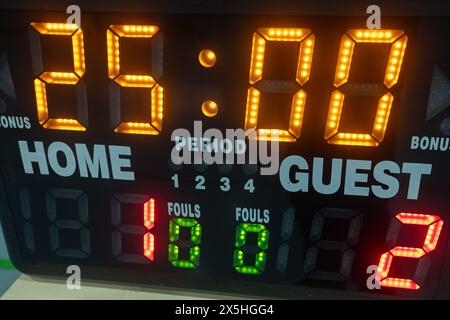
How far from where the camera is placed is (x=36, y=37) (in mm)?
901

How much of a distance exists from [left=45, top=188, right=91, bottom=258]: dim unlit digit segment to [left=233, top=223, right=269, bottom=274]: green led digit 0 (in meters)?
0.40

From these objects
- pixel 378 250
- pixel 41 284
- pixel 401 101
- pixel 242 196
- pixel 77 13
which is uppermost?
pixel 77 13

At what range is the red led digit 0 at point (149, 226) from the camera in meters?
1.04

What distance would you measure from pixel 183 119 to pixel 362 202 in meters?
0.46

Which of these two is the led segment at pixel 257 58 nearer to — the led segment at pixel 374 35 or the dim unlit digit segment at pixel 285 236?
the led segment at pixel 374 35

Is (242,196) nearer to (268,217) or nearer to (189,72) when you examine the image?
(268,217)

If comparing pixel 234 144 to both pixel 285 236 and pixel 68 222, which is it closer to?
pixel 285 236

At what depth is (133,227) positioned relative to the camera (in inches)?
41.9

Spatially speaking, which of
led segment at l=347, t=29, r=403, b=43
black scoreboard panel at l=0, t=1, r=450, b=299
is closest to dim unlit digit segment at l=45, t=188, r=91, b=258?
black scoreboard panel at l=0, t=1, r=450, b=299

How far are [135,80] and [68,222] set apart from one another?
0.44m

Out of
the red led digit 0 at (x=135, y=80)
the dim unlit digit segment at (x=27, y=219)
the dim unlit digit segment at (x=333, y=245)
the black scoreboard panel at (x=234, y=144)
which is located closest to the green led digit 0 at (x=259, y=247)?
the black scoreboard panel at (x=234, y=144)

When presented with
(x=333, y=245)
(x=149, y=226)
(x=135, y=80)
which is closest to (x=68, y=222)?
(x=149, y=226)

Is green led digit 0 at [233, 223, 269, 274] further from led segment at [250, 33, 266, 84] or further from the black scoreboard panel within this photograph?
led segment at [250, 33, 266, 84]
